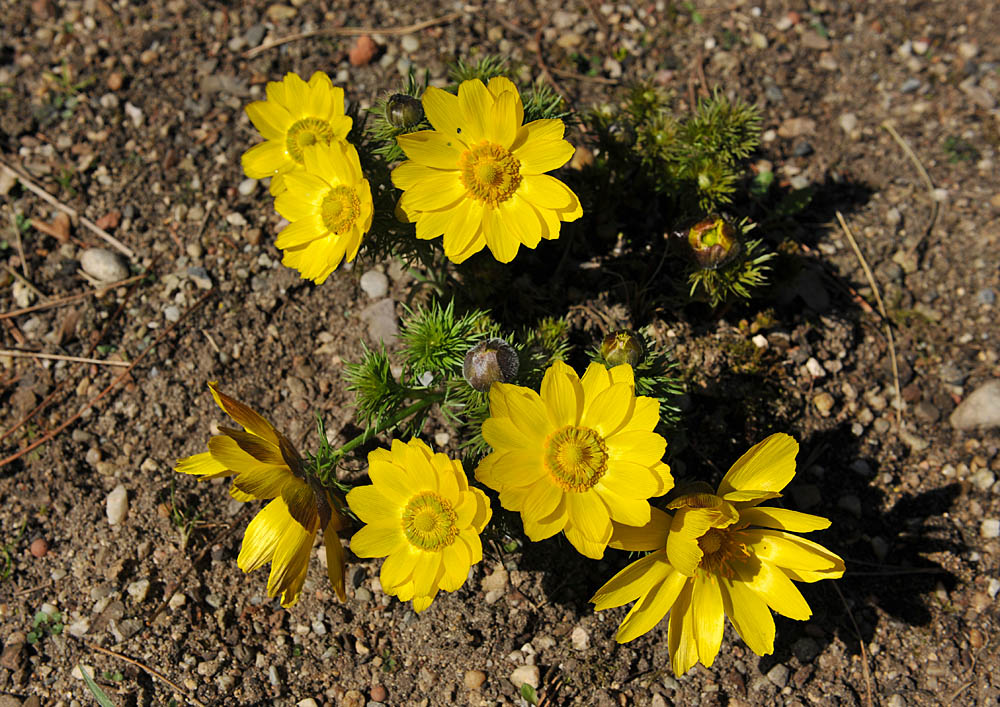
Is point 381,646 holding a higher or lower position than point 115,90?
lower

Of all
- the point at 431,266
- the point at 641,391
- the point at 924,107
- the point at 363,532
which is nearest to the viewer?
the point at 363,532

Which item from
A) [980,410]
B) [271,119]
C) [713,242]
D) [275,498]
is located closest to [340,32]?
[271,119]

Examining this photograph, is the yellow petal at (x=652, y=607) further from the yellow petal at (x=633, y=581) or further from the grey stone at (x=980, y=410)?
the grey stone at (x=980, y=410)

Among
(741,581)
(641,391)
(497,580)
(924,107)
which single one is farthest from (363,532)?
(924,107)

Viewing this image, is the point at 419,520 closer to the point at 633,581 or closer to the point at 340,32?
the point at 633,581

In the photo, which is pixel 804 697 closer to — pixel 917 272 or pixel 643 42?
pixel 917 272

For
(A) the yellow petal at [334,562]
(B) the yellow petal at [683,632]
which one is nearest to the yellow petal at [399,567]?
(A) the yellow petal at [334,562]
